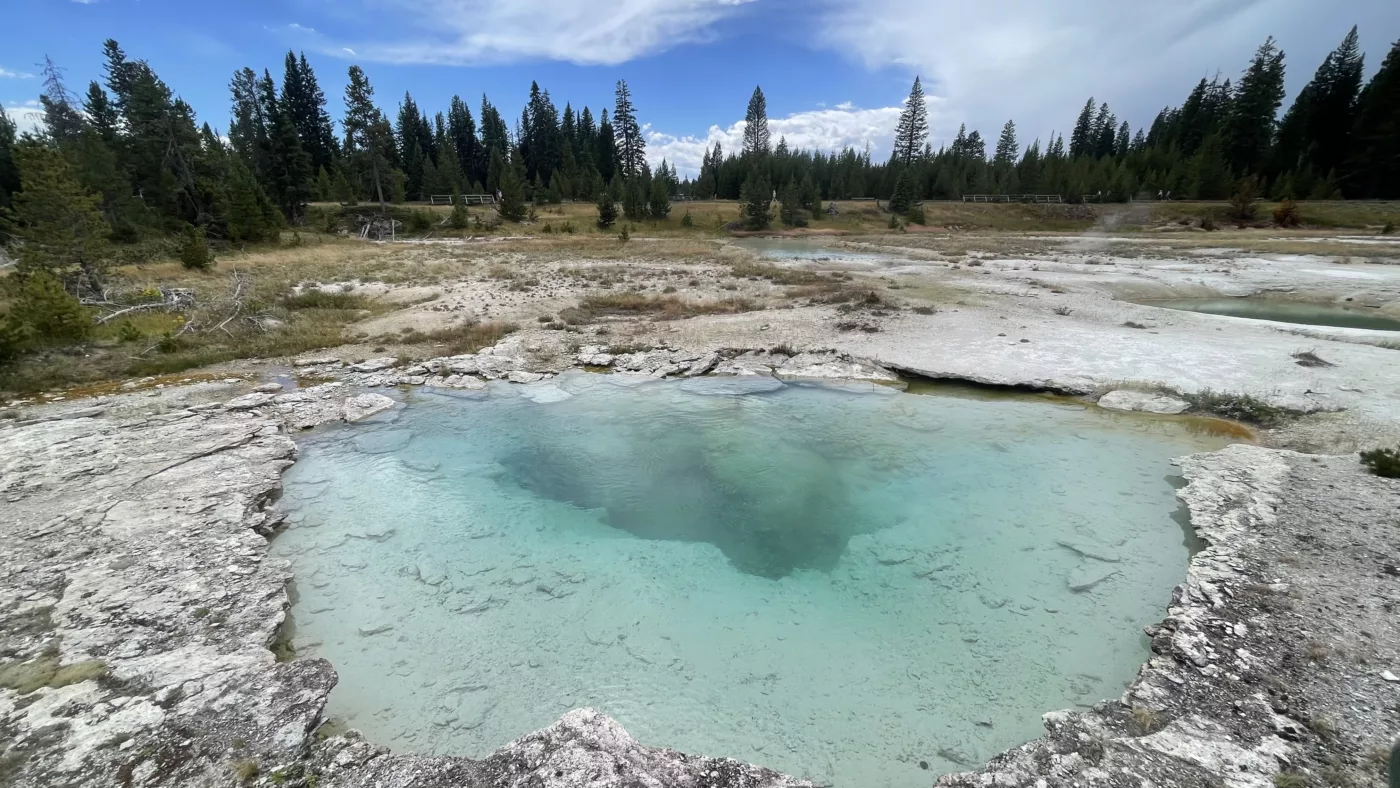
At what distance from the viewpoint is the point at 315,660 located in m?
5.23

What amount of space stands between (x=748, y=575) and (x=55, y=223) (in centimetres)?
2683

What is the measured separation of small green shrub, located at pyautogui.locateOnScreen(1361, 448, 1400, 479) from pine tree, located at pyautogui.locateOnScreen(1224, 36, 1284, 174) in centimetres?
8053

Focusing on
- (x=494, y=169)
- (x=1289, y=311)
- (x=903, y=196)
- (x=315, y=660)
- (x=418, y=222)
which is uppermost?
(x=494, y=169)

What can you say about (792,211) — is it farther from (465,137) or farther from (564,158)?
(465,137)

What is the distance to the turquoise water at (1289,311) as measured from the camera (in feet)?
60.5

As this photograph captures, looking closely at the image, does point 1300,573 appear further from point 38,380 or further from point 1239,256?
point 1239,256

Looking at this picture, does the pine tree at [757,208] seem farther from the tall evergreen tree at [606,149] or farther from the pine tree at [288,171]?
the pine tree at [288,171]

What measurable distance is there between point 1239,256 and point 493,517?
42519 mm

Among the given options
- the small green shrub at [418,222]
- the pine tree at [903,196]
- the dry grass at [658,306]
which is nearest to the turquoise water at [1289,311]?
the dry grass at [658,306]

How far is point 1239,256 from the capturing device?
3148 cm

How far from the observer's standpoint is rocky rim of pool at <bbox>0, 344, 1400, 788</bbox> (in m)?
4.05

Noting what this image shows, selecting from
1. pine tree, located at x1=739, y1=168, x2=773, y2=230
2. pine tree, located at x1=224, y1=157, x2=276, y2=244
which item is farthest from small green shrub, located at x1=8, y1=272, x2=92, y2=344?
pine tree, located at x1=739, y1=168, x2=773, y2=230

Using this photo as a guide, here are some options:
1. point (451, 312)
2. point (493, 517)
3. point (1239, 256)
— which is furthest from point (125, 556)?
point (1239, 256)

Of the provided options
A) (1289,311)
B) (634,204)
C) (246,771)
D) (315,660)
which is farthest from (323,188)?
(1289,311)
